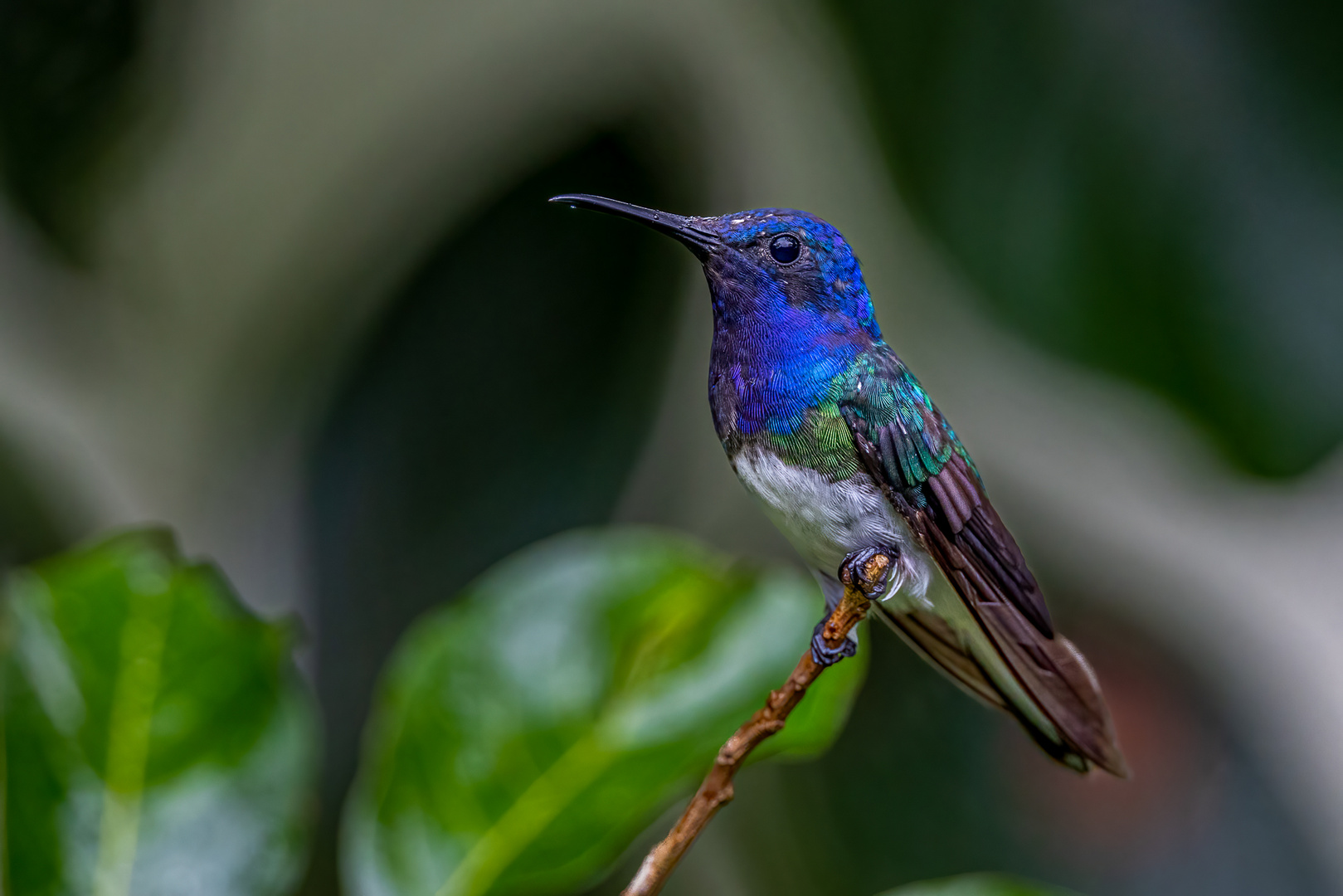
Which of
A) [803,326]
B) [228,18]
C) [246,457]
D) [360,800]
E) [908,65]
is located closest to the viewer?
[803,326]

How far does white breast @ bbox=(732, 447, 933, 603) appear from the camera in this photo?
0.52 meters

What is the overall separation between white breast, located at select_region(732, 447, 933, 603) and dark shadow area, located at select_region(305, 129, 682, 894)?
0.83 meters

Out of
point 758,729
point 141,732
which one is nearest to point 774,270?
point 758,729

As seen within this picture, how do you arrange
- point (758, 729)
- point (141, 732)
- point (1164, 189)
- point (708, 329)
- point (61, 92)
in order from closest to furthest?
point (758, 729), point (141, 732), point (1164, 189), point (61, 92), point (708, 329)

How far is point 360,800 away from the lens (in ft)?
2.38

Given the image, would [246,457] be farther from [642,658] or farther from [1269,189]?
[1269,189]

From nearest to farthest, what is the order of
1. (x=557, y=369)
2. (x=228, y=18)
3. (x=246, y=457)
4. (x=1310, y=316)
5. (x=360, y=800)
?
(x=360, y=800) < (x=1310, y=316) < (x=557, y=369) < (x=228, y=18) < (x=246, y=457)

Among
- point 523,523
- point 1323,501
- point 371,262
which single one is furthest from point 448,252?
point 1323,501

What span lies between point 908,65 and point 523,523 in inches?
30.5

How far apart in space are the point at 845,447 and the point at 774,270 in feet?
0.33

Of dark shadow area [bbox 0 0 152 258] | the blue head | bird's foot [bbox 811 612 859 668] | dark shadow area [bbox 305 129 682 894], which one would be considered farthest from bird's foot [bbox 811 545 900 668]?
dark shadow area [bbox 0 0 152 258]

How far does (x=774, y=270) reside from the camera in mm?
537

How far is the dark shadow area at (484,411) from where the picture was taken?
4.36 feet

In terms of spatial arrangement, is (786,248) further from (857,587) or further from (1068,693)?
(1068,693)
